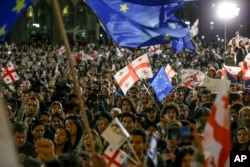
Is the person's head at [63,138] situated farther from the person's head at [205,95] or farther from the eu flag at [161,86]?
the eu flag at [161,86]

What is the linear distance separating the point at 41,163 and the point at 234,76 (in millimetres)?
8519

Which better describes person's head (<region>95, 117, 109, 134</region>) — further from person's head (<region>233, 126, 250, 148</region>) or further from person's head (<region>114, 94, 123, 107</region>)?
person's head (<region>114, 94, 123, 107</region>)

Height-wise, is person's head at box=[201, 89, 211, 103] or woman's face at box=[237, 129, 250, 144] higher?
person's head at box=[201, 89, 211, 103]

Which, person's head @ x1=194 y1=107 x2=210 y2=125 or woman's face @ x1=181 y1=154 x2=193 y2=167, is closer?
woman's face @ x1=181 y1=154 x2=193 y2=167

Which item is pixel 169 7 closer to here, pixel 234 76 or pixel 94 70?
pixel 234 76

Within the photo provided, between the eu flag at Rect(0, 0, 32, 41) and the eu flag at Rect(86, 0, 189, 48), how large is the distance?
6.34ft

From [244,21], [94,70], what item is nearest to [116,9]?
[94,70]

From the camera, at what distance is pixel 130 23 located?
959 cm

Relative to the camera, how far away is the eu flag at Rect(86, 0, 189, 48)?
369 inches

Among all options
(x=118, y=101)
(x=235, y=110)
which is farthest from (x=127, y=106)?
(x=235, y=110)

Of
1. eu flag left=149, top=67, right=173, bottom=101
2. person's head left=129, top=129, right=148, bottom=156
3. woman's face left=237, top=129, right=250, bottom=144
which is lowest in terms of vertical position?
woman's face left=237, top=129, right=250, bottom=144

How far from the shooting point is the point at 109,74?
15.9m

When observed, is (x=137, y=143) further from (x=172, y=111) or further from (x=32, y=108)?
(x=32, y=108)

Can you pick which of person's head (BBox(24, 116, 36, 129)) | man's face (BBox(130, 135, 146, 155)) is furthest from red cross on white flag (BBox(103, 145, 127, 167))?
person's head (BBox(24, 116, 36, 129))
